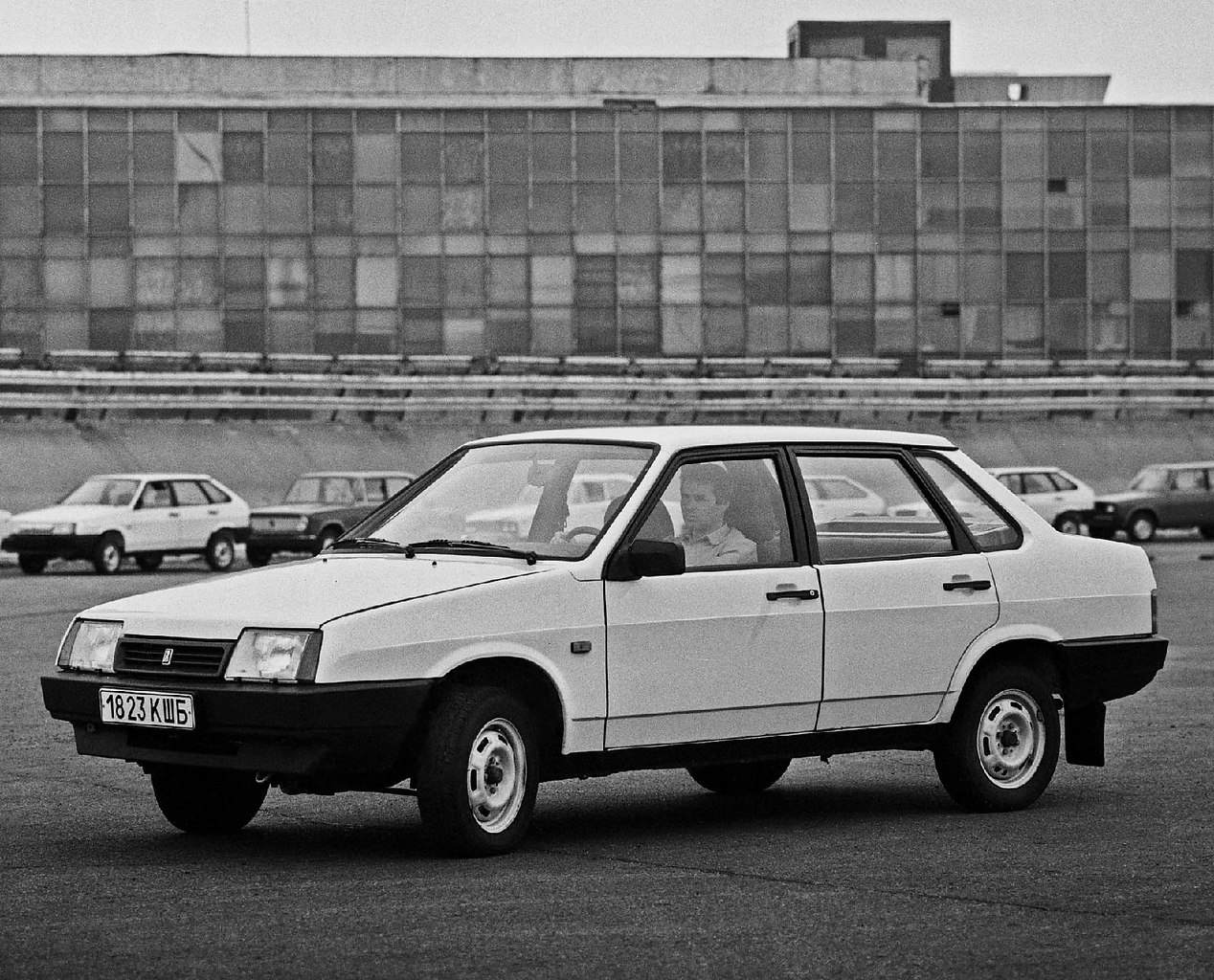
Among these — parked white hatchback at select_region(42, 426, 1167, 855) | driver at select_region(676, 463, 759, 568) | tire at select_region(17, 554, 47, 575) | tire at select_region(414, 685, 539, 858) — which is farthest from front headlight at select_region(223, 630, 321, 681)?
tire at select_region(17, 554, 47, 575)

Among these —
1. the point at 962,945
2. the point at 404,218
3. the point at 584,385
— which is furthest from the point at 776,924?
the point at 404,218

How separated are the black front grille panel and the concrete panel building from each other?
56.0 meters

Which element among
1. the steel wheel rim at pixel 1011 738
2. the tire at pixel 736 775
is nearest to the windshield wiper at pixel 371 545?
the tire at pixel 736 775

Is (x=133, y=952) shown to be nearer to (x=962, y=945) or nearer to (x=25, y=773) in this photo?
(x=962, y=945)

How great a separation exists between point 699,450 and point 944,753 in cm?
164

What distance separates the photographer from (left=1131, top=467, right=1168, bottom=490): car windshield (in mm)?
42531

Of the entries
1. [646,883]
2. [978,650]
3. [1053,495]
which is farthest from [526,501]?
[1053,495]

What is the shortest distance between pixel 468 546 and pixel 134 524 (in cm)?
2522

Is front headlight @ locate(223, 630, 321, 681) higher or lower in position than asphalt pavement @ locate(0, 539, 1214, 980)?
higher

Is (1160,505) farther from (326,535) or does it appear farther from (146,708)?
(146,708)

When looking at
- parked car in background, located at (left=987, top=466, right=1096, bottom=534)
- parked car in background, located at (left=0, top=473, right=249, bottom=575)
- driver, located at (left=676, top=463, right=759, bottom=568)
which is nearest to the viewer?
driver, located at (left=676, top=463, right=759, bottom=568)

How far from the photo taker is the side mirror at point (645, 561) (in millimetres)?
8078

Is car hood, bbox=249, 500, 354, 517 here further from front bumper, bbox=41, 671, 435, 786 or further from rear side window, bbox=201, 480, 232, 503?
front bumper, bbox=41, 671, 435, 786

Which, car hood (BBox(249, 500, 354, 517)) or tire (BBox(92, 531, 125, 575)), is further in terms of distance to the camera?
car hood (BBox(249, 500, 354, 517))
